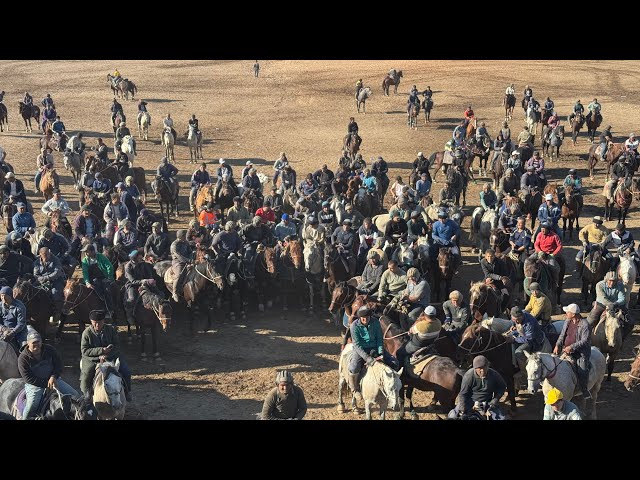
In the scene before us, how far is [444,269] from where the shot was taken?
19.4 m

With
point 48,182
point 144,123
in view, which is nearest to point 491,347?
point 48,182

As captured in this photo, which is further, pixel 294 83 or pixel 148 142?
pixel 294 83

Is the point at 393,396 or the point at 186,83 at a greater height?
the point at 186,83

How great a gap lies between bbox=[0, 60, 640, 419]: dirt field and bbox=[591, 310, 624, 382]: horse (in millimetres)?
824

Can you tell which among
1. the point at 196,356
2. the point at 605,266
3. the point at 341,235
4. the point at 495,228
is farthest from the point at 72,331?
the point at 605,266

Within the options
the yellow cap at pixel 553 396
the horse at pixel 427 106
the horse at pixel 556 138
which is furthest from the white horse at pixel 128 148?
the yellow cap at pixel 553 396

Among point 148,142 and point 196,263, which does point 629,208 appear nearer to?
point 196,263

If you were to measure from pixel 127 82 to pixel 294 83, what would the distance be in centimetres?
1053

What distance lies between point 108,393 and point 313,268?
21.8 feet

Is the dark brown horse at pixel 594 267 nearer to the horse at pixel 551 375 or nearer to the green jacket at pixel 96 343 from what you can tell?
the horse at pixel 551 375

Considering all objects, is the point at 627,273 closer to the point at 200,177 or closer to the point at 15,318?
the point at 15,318

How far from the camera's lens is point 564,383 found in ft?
44.4

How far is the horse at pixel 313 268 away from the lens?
19.0 meters

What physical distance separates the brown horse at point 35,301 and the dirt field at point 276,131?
102 centimetres
